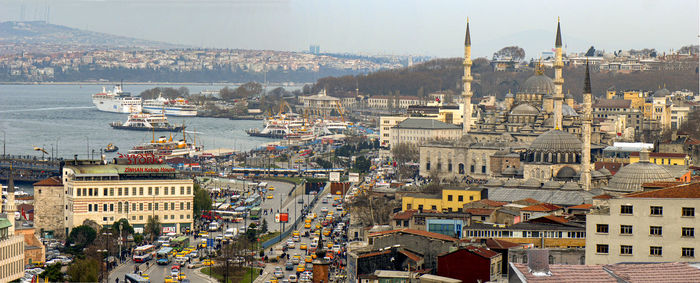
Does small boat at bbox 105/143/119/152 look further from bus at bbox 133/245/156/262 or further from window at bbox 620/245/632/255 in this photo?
window at bbox 620/245/632/255

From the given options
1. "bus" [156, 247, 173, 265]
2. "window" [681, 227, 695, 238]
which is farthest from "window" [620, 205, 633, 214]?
"bus" [156, 247, 173, 265]

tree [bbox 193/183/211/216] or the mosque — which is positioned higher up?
the mosque

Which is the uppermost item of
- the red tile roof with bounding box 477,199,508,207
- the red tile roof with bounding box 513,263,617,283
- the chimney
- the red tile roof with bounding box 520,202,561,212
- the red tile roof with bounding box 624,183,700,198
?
the chimney

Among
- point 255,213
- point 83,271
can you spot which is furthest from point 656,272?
point 255,213

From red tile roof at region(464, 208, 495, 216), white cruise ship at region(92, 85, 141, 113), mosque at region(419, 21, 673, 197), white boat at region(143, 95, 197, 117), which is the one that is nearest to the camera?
red tile roof at region(464, 208, 495, 216)

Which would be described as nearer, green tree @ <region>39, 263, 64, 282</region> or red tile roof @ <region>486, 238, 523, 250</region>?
red tile roof @ <region>486, 238, 523, 250</region>

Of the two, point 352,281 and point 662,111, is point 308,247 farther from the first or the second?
point 662,111

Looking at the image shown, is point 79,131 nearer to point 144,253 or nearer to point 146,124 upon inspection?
point 146,124
